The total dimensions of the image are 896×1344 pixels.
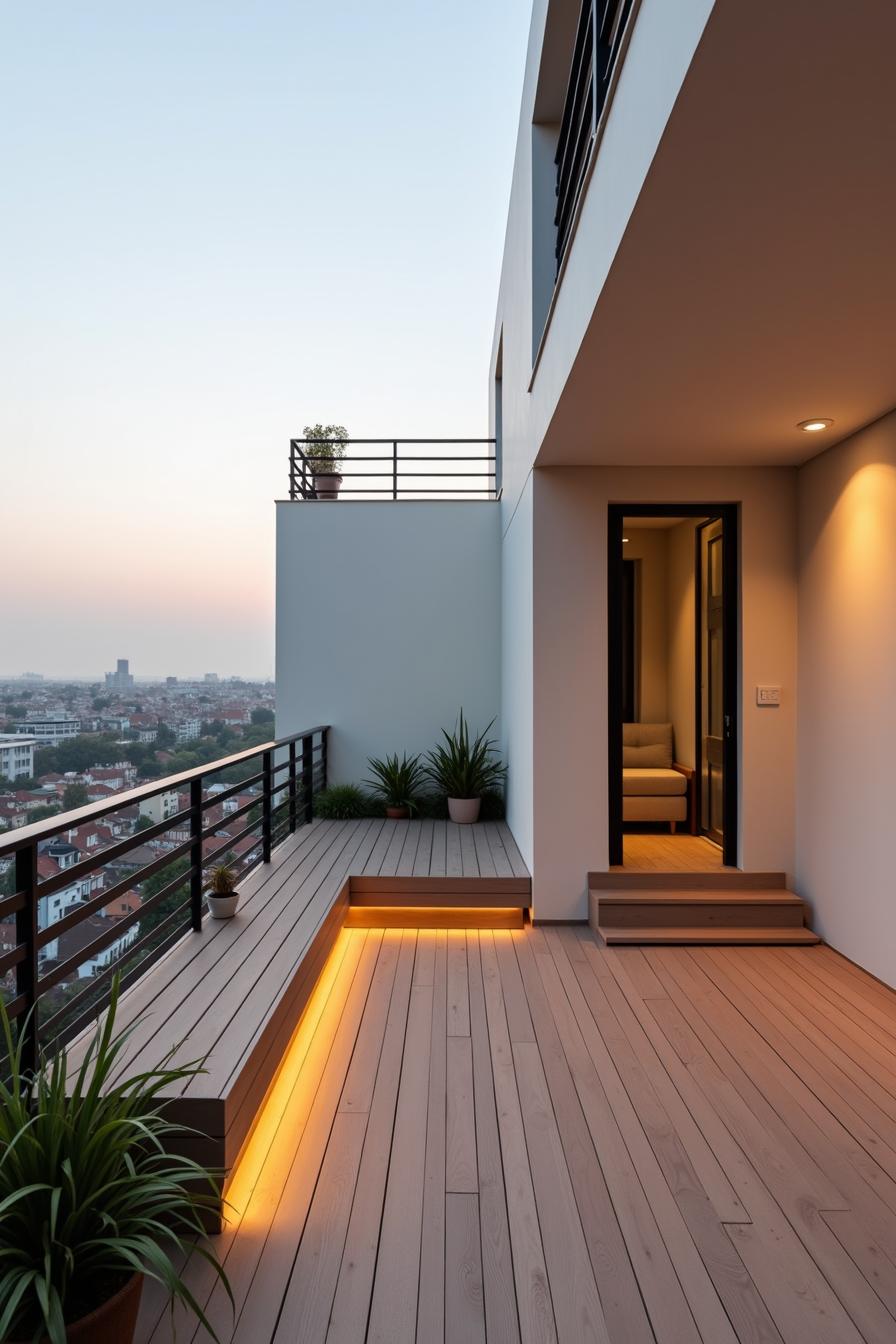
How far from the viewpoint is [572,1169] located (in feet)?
7.10

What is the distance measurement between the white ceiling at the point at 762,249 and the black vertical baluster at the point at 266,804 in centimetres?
266

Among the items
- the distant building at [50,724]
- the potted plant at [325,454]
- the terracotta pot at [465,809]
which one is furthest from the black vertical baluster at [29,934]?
the potted plant at [325,454]

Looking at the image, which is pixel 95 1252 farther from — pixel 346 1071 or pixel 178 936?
pixel 178 936

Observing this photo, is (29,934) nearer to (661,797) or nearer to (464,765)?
(464,765)

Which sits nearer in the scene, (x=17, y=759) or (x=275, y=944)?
(x=275, y=944)

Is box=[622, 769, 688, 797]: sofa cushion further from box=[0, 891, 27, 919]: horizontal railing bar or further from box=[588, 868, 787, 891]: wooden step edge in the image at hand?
box=[0, 891, 27, 919]: horizontal railing bar

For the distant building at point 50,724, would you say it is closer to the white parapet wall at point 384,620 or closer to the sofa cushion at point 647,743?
the white parapet wall at point 384,620

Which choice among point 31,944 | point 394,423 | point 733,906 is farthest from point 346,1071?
point 394,423

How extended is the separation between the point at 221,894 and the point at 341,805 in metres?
2.84

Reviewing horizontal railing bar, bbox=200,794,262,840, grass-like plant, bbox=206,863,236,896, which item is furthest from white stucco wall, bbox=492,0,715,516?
grass-like plant, bbox=206,863,236,896

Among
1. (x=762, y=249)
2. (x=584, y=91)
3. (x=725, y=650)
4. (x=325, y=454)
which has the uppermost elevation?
(x=584, y=91)

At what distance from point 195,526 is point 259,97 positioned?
10.5m

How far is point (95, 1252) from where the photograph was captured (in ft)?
4.58

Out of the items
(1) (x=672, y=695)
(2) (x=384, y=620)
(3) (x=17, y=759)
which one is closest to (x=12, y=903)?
(3) (x=17, y=759)
